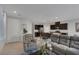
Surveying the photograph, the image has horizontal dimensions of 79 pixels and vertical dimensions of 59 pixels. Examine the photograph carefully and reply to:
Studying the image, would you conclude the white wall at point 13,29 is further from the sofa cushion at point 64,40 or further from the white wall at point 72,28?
the white wall at point 72,28

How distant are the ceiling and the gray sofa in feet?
1.35

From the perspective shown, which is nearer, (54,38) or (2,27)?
(2,27)

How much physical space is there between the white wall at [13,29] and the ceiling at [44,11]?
0.40 feet

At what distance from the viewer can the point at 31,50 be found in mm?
2520

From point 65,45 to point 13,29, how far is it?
111 centimetres

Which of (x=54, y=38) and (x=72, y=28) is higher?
(x=72, y=28)

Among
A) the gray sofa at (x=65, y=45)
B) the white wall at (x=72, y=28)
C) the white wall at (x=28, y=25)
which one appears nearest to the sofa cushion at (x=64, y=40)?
the gray sofa at (x=65, y=45)

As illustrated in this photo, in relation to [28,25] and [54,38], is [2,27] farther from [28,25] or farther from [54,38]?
[54,38]

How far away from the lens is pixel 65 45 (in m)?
2.52

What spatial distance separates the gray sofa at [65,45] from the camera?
96.1 inches

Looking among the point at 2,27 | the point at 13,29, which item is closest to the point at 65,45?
the point at 13,29

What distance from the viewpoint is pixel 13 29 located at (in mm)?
2484

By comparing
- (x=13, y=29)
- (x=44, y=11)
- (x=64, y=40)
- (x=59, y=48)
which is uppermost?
(x=44, y=11)
